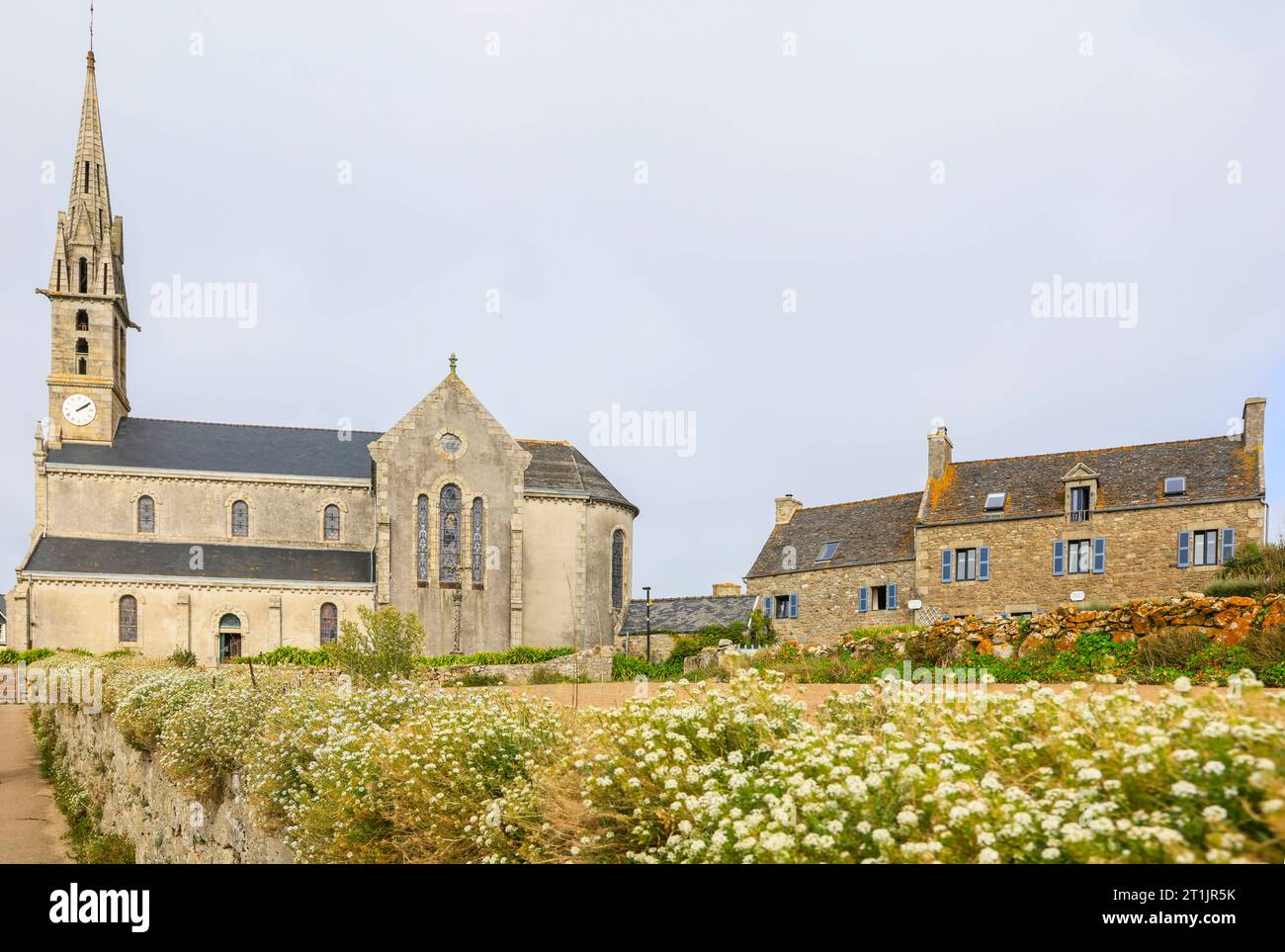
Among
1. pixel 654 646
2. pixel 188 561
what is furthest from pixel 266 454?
pixel 654 646

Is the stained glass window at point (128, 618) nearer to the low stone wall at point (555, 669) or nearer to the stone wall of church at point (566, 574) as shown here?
the stone wall of church at point (566, 574)

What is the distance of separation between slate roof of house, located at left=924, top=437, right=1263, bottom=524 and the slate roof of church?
15636 mm

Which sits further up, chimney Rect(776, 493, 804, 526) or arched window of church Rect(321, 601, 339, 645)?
chimney Rect(776, 493, 804, 526)

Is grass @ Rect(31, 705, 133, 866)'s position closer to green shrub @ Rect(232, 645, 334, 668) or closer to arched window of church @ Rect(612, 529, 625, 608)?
green shrub @ Rect(232, 645, 334, 668)

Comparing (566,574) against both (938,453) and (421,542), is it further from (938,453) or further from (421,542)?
(938,453)

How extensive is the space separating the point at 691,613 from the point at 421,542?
11.8 m

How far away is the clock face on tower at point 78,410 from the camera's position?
152 feet

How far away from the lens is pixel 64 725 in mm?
25844

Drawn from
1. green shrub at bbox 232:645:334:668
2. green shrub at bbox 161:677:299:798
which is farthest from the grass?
green shrub at bbox 232:645:334:668

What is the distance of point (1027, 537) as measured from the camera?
112 feet

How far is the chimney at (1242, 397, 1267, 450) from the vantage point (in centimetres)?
3172

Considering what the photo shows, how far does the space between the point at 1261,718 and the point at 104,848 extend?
17851 mm
